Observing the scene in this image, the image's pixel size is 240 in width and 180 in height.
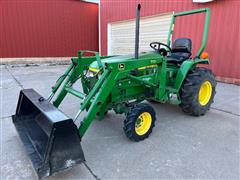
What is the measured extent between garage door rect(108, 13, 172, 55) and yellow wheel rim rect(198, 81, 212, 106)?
4.21m

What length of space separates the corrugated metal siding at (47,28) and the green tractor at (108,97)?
881 cm

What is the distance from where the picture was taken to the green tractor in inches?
70.6

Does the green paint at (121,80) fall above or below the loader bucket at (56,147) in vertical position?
above

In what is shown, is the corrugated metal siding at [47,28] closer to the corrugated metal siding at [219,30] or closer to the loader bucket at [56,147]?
the corrugated metal siding at [219,30]

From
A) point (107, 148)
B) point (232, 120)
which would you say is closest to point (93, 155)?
point (107, 148)

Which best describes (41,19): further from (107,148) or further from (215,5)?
(107,148)

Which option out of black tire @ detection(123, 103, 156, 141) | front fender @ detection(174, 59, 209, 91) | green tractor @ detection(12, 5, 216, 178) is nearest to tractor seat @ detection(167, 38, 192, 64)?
green tractor @ detection(12, 5, 216, 178)

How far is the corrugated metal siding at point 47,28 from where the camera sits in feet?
32.7

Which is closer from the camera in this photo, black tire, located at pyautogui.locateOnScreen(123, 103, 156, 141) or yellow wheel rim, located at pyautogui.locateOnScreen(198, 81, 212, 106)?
black tire, located at pyautogui.locateOnScreen(123, 103, 156, 141)

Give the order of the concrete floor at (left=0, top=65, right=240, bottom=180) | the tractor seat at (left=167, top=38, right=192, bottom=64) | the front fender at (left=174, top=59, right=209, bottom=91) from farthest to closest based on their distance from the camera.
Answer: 1. the tractor seat at (left=167, top=38, right=192, bottom=64)
2. the front fender at (left=174, top=59, right=209, bottom=91)
3. the concrete floor at (left=0, top=65, right=240, bottom=180)

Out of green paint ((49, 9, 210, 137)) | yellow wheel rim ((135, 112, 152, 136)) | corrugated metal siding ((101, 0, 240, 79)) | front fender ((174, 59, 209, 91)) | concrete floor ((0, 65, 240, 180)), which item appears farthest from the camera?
corrugated metal siding ((101, 0, 240, 79))

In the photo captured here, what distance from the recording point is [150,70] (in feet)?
9.29

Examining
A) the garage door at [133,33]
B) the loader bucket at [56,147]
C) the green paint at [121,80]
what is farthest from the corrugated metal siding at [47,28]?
the loader bucket at [56,147]

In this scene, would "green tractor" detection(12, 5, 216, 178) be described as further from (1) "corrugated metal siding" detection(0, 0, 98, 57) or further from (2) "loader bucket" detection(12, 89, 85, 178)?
(1) "corrugated metal siding" detection(0, 0, 98, 57)
